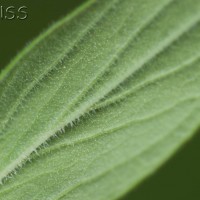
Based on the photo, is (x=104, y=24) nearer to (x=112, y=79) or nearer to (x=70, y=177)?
(x=112, y=79)

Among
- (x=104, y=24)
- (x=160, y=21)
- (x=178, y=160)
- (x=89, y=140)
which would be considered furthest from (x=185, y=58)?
(x=178, y=160)

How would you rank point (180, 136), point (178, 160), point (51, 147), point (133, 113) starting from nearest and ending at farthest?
1. point (180, 136)
2. point (133, 113)
3. point (51, 147)
4. point (178, 160)

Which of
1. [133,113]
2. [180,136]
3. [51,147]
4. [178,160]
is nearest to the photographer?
[180,136]

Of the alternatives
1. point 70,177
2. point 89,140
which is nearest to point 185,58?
point 89,140

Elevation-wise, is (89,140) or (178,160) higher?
(89,140)

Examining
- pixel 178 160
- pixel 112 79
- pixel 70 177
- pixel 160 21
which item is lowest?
pixel 178 160

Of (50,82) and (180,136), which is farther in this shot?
(50,82)
